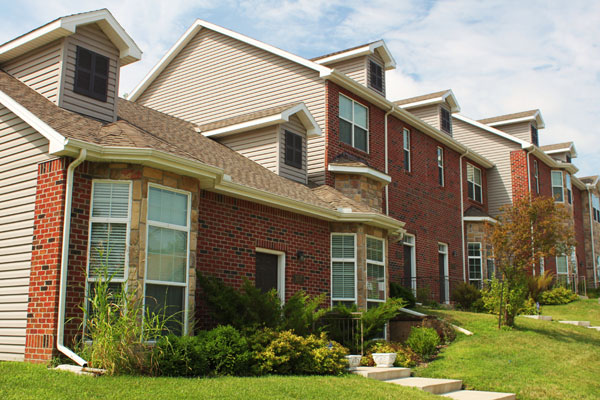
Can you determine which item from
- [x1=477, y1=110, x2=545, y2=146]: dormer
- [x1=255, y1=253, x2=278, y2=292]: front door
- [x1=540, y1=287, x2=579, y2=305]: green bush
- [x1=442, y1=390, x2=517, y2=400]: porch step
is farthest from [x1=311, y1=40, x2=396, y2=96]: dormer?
[x1=477, y1=110, x2=545, y2=146]: dormer

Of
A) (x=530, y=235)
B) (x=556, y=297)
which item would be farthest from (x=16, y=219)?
(x=556, y=297)

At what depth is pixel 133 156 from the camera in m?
9.37

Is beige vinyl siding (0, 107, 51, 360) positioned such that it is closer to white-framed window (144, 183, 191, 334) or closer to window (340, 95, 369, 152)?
white-framed window (144, 183, 191, 334)

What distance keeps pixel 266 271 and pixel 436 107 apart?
15.5m

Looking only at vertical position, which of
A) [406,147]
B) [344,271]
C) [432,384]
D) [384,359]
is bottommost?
[432,384]

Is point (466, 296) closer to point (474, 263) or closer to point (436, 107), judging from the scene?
point (474, 263)

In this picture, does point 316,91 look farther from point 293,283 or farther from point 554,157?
point 554,157

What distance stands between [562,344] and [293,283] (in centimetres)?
716

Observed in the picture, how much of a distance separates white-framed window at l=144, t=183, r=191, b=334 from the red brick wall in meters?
0.87

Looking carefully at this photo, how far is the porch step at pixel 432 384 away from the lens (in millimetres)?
10320

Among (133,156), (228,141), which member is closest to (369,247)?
(228,141)

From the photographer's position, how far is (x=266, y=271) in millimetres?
13289

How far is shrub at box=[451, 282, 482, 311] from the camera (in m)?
21.5

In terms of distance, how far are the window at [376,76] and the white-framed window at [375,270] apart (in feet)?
23.0
